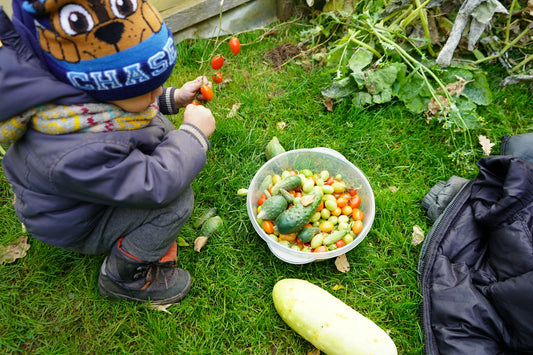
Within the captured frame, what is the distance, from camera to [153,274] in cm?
202

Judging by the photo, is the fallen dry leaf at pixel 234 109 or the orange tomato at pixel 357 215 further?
the fallen dry leaf at pixel 234 109

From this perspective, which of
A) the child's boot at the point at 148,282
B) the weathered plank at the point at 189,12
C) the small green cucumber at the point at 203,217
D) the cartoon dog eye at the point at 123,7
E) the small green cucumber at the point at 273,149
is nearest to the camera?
the cartoon dog eye at the point at 123,7

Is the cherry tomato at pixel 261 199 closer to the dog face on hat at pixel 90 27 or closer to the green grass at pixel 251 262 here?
the green grass at pixel 251 262

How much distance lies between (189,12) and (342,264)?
2.49 metres

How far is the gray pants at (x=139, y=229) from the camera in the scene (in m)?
1.77

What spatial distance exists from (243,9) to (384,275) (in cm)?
268

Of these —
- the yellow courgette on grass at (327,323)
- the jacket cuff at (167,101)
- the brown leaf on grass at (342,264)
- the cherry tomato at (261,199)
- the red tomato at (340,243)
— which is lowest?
the brown leaf on grass at (342,264)

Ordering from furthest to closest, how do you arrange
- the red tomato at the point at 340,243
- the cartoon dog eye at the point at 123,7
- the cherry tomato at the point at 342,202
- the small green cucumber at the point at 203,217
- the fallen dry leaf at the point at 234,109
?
the fallen dry leaf at the point at 234,109 < the small green cucumber at the point at 203,217 < the cherry tomato at the point at 342,202 < the red tomato at the point at 340,243 < the cartoon dog eye at the point at 123,7

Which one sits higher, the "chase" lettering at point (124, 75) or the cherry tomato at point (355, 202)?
the "chase" lettering at point (124, 75)

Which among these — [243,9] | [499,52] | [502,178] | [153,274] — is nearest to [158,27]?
[153,274]

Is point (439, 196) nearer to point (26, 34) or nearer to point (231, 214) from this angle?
point (231, 214)

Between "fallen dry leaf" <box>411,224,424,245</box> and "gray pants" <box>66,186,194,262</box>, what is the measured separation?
1.42 m

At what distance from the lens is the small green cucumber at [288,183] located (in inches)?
85.6

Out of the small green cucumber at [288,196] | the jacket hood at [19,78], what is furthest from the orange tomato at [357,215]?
the jacket hood at [19,78]
